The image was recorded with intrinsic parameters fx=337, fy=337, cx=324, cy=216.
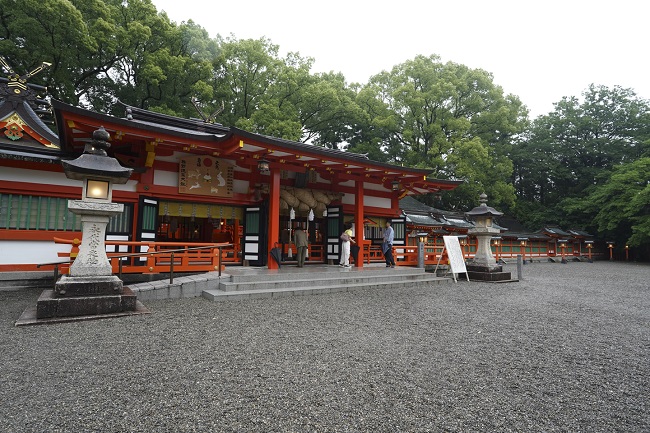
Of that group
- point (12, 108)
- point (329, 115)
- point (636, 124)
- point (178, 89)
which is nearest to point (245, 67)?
point (178, 89)

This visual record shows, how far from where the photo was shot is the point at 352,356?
3.94 meters

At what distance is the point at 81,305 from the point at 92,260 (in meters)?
0.76

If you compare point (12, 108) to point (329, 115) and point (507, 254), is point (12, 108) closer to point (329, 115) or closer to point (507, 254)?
point (329, 115)

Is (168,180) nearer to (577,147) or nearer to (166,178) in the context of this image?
(166,178)

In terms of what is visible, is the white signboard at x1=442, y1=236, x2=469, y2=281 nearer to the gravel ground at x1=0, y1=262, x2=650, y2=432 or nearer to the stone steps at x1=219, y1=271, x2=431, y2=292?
the stone steps at x1=219, y1=271, x2=431, y2=292

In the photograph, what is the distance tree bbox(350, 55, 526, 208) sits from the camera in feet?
81.8

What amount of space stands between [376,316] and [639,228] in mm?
27384

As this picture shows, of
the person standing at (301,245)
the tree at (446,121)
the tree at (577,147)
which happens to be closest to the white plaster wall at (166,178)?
the person standing at (301,245)

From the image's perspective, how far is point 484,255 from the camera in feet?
40.0

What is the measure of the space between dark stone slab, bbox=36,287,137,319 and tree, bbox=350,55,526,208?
73.3 ft

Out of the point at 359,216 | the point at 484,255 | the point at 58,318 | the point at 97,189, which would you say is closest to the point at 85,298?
the point at 58,318

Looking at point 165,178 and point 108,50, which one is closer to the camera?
point 165,178

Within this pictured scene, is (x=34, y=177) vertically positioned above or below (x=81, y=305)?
above

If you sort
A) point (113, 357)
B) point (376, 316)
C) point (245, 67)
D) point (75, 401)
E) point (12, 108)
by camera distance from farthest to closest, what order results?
point (245, 67)
point (12, 108)
point (376, 316)
point (113, 357)
point (75, 401)
